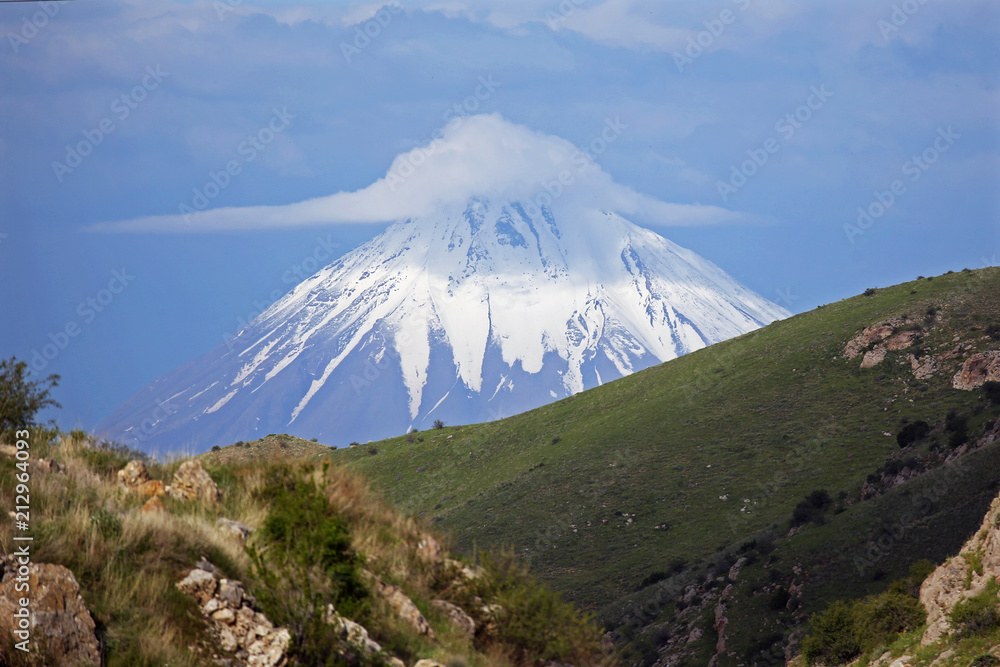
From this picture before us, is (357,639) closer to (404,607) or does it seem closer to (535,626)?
(404,607)

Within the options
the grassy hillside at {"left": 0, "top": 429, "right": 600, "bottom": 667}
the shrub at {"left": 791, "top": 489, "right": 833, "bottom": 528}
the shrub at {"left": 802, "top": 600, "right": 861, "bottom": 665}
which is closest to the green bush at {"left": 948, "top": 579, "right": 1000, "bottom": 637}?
the shrub at {"left": 802, "top": 600, "right": 861, "bottom": 665}

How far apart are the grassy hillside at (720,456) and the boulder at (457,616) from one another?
25511mm

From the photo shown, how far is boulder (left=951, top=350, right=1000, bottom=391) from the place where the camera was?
53.9 meters

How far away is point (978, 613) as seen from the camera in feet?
67.5

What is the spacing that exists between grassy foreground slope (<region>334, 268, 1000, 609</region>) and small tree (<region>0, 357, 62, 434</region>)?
35478mm

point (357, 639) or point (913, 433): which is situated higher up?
point (357, 639)

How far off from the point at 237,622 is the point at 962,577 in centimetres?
2367

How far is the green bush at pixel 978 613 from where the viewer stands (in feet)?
66.1

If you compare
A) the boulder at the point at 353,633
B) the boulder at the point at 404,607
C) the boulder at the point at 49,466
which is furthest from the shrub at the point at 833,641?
the boulder at the point at 49,466

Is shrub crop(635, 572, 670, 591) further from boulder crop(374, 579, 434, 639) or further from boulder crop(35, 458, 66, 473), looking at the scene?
boulder crop(35, 458, 66, 473)

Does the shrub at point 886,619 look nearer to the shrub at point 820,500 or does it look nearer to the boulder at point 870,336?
the shrub at point 820,500

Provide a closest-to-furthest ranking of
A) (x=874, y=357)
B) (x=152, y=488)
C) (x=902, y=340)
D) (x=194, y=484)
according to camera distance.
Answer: (x=152, y=488) < (x=194, y=484) < (x=874, y=357) < (x=902, y=340)

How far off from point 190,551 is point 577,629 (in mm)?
6019

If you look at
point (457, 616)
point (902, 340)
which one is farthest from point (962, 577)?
point (902, 340)
